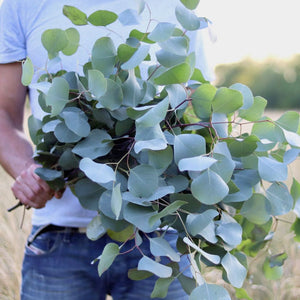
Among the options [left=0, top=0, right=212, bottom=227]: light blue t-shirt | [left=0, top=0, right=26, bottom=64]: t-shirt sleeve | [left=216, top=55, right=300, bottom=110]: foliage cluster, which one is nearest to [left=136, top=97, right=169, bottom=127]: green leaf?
[left=0, top=0, right=212, bottom=227]: light blue t-shirt

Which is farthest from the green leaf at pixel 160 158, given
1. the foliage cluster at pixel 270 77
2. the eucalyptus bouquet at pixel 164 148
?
the foliage cluster at pixel 270 77

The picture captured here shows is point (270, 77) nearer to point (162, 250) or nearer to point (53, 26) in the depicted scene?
point (53, 26)

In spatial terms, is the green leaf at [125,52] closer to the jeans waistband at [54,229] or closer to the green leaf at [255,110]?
the green leaf at [255,110]

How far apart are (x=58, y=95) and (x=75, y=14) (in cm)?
16

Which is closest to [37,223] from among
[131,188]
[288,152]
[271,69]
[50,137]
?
[50,137]

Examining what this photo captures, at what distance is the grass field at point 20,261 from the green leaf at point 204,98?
0.98 m

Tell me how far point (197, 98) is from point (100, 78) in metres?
0.17

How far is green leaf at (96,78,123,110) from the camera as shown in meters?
0.74

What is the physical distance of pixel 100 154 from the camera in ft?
2.52

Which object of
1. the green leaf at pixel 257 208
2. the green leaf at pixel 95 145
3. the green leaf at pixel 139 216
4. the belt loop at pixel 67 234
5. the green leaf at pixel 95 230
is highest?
the green leaf at pixel 95 145

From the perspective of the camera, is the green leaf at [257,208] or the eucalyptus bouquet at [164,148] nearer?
the eucalyptus bouquet at [164,148]

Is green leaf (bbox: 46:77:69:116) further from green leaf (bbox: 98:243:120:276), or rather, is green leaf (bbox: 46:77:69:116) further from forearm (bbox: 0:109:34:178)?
forearm (bbox: 0:109:34:178)

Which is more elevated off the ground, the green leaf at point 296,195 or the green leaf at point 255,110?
the green leaf at point 255,110

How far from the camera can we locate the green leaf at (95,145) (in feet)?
2.52
